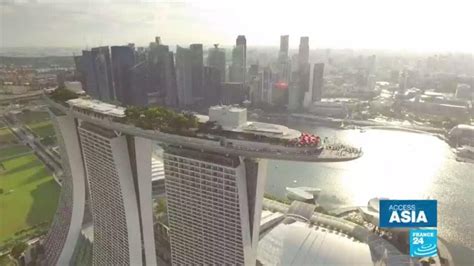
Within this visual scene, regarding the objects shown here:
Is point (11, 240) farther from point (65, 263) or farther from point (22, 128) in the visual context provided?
point (22, 128)

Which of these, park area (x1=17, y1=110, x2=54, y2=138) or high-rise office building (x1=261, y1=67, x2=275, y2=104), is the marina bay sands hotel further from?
high-rise office building (x1=261, y1=67, x2=275, y2=104)

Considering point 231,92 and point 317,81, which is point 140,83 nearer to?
point 231,92

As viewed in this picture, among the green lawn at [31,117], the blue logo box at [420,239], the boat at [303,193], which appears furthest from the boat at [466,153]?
the green lawn at [31,117]

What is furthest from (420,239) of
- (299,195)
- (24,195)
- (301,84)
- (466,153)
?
(301,84)

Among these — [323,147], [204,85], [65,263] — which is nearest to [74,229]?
[65,263]

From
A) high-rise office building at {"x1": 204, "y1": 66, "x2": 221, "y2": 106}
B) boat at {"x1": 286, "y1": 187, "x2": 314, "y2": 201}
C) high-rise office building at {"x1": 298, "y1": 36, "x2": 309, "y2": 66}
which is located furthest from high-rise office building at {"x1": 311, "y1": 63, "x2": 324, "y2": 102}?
boat at {"x1": 286, "y1": 187, "x2": 314, "y2": 201}

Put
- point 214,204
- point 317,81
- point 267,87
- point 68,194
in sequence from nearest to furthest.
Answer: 1. point 214,204
2. point 68,194
3. point 267,87
4. point 317,81

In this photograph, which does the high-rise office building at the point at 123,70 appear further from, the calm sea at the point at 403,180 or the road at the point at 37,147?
the calm sea at the point at 403,180
